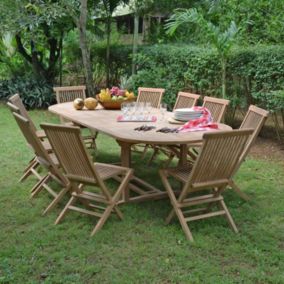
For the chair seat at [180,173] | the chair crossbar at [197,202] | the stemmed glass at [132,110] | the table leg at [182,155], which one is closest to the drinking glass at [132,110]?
the stemmed glass at [132,110]

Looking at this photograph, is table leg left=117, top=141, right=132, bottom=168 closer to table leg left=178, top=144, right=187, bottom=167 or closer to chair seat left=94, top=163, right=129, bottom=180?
chair seat left=94, top=163, right=129, bottom=180

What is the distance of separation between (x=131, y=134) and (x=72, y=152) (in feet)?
2.17

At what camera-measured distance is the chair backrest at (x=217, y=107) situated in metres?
5.18

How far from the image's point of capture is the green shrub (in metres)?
10.8

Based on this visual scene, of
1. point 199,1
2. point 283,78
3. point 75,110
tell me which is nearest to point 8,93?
point 199,1

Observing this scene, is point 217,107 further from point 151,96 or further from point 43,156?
point 43,156

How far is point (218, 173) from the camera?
3754 millimetres

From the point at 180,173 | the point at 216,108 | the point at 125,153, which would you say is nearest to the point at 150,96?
the point at 216,108

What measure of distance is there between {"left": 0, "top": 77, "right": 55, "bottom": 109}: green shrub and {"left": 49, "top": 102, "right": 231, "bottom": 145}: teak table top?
17.4 feet

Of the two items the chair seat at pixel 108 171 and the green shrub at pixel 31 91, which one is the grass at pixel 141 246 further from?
the green shrub at pixel 31 91

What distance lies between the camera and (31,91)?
10.9m

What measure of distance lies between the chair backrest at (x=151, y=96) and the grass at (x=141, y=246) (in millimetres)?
2218

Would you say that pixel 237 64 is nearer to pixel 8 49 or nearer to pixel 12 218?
pixel 12 218

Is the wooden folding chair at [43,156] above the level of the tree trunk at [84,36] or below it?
above
